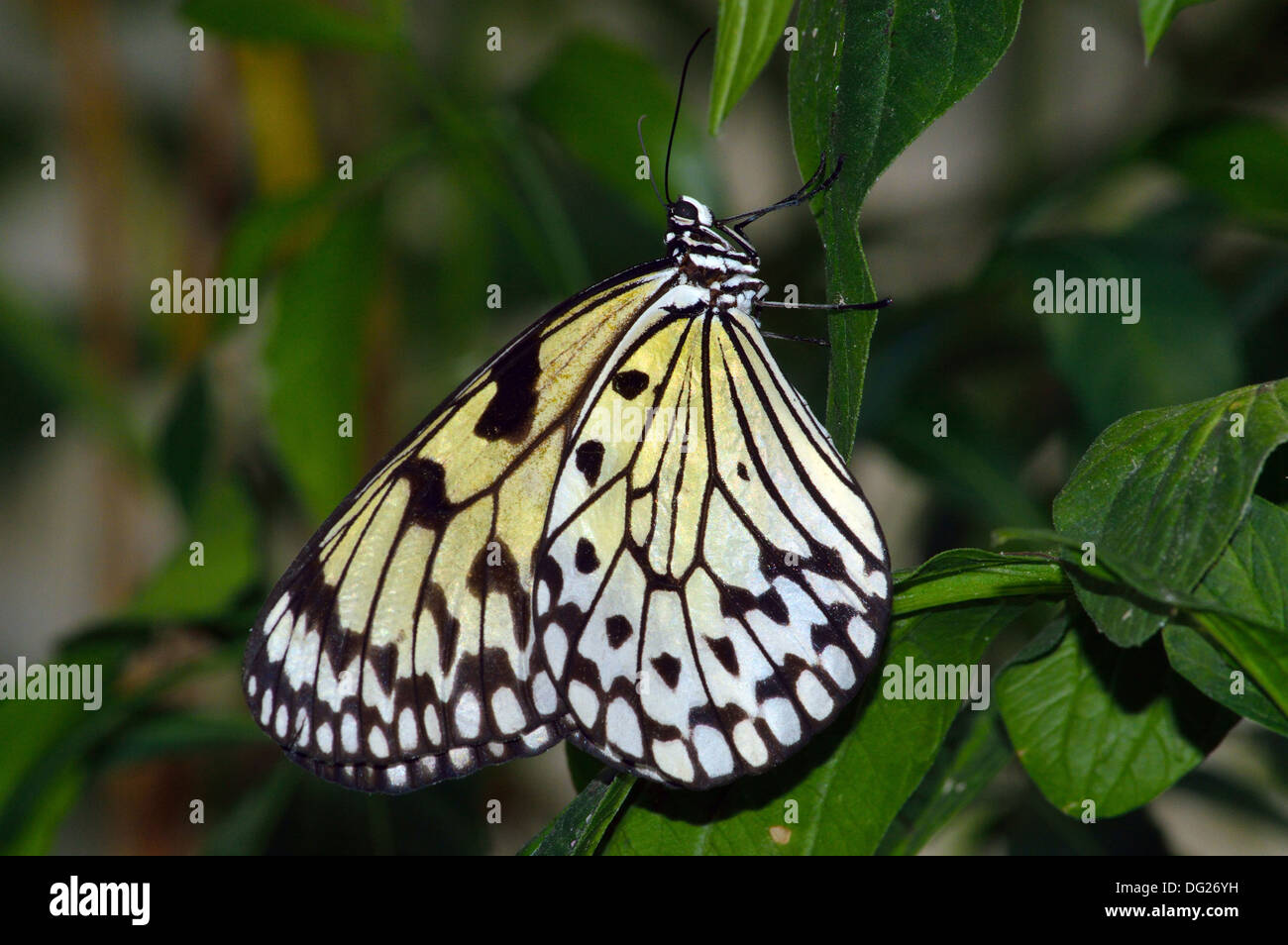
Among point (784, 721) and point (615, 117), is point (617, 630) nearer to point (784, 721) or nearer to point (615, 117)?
point (784, 721)

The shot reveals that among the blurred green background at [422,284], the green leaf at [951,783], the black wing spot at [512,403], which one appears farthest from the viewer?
the blurred green background at [422,284]

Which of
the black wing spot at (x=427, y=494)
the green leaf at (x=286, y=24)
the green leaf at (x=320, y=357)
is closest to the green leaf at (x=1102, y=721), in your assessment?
the black wing spot at (x=427, y=494)

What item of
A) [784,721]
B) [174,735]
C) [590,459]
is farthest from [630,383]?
[174,735]

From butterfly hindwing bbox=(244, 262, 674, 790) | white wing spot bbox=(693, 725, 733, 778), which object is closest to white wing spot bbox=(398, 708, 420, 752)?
butterfly hindwing bbox=(244, 262, 674, 790)

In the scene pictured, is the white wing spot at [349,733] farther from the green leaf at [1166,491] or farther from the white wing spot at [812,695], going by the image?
the green leaf at [1166,491]

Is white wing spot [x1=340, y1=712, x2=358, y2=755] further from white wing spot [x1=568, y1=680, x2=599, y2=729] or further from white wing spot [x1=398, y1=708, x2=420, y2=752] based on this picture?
white wing spot [x1=568, y1=680, x2=599, y2=729]

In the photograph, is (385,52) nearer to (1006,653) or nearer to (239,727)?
(239,727)
